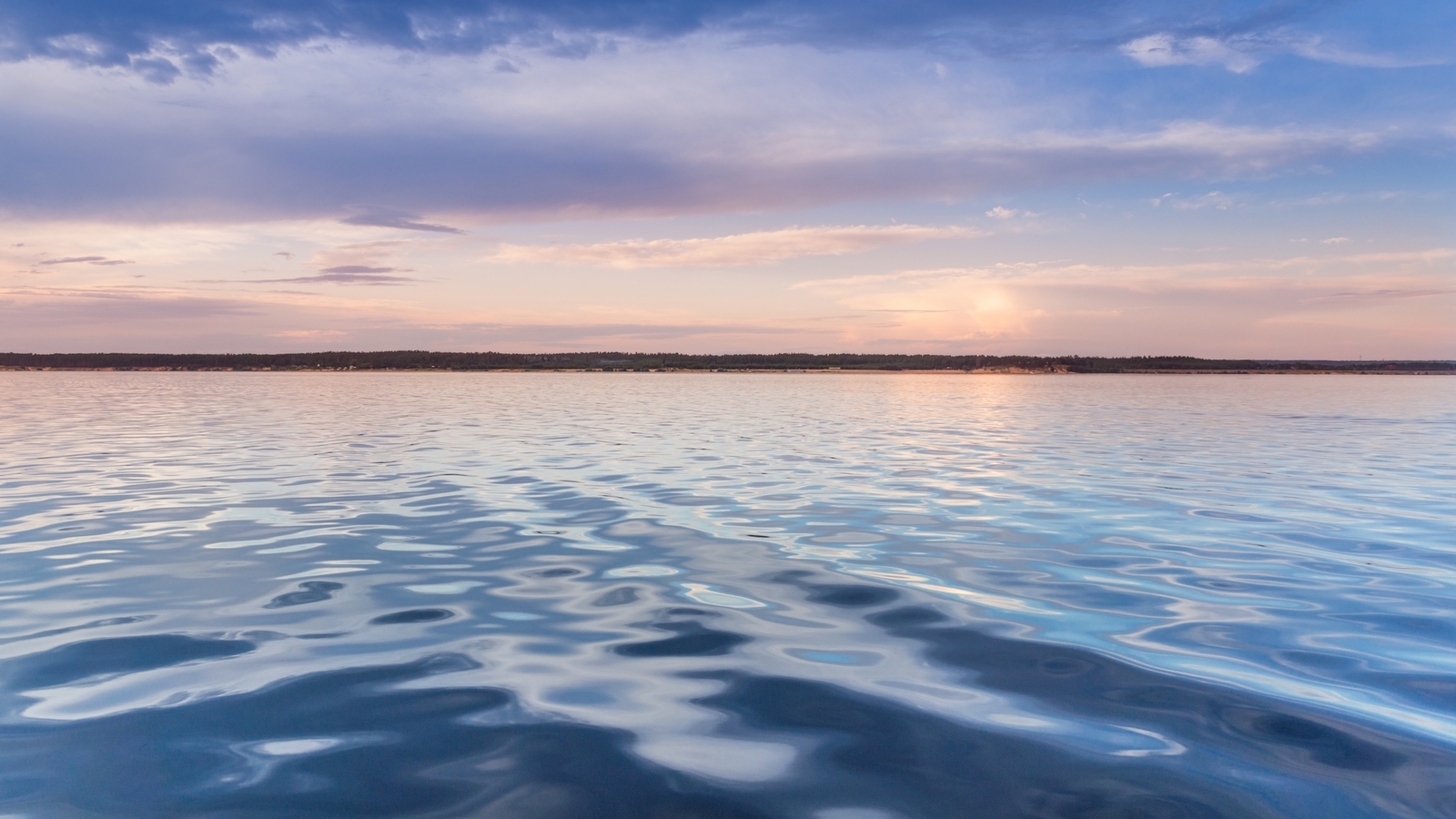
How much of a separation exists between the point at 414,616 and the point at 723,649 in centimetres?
312

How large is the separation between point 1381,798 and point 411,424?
110 ft

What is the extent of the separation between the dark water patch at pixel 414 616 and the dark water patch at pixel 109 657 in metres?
1.09

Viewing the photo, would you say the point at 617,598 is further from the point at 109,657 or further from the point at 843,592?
the point at 109,657

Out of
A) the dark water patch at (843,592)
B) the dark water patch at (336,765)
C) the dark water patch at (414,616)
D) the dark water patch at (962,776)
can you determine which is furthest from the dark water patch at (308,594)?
the dark water patch at (962,776)

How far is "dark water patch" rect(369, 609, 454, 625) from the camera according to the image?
25.2 ft

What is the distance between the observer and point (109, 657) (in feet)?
22.1

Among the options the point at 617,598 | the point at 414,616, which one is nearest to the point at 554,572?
the point at 617,598

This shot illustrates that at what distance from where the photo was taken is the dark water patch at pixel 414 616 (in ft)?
25.2

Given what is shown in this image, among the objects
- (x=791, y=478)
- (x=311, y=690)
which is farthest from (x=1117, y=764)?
(x=791, y=478)

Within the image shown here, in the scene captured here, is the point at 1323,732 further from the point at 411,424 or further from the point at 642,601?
the point at 411,424

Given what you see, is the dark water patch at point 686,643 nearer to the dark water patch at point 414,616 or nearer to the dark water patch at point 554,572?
the dark water patch at point 414,616

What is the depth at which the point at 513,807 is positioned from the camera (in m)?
4.34

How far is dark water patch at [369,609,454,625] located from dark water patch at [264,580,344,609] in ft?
3.59

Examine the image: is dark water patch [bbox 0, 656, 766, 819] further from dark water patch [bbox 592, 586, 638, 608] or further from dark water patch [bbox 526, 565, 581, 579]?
dark water patch [bbox 526, 565, 581, 579]
